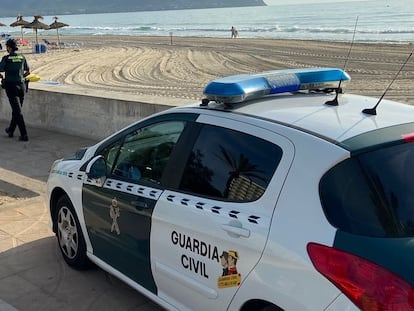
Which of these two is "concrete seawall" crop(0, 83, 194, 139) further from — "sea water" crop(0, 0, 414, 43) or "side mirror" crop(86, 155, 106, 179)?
"sea water" crop(0, 0, 414, 43)

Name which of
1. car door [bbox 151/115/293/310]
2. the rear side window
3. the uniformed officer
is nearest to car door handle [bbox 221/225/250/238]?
car door [bbox 151/115/293/310]

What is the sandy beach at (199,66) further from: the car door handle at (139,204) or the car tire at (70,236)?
the car door handle at (139,204)

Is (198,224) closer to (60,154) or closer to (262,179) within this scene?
(262,179)

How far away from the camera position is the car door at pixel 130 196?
3488 millimetres

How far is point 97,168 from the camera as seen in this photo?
13.0ft

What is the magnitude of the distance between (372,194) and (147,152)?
5.88 ft

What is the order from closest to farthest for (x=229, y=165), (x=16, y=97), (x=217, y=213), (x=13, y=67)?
(x=217, y=213) → (x=229, y=165) → (x=13, y=67) → (x=16, y=97)

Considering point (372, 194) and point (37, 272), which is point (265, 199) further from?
point (37, 272)

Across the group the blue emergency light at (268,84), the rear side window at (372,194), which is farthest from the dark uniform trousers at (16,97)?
the rear side window at (372,194)

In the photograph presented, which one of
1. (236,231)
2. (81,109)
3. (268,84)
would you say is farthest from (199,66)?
(236,231)

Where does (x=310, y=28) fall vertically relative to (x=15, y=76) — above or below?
above

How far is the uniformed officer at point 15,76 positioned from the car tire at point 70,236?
5.29m

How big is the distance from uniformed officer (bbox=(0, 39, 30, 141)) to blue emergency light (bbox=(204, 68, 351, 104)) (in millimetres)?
6757

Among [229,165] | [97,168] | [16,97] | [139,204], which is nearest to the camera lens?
[229,165]
